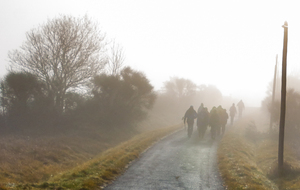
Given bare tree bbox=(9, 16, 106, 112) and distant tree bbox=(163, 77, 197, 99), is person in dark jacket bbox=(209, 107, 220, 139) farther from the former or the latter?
distant tree bbox=(163, 77, 197, 99)

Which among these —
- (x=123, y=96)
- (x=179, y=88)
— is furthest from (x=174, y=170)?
(x=179, y=88)

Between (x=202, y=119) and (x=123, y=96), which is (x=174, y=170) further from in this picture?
(x=123, y=96)

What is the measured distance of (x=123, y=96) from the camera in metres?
35.9

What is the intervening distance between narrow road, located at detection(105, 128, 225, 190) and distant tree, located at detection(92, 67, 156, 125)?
15455mm

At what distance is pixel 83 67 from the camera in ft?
103

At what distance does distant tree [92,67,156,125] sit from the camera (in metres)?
33.9

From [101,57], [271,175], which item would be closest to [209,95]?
[101,57]

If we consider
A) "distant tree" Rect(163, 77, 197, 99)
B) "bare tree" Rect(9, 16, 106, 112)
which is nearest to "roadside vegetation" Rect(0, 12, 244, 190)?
"bare tree" Rect(9, 16, 106, 112)

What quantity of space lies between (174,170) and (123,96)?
23.7 meters

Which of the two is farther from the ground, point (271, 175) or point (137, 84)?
point (137, 84)

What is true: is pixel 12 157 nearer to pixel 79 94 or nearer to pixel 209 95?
pixel 79 94

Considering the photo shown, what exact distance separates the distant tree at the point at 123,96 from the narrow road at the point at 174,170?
15455 mm

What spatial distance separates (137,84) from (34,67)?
12344 millimetres

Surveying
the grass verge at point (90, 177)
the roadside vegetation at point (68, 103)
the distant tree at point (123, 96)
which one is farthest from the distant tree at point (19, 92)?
the grass verge at point (90, 177)
